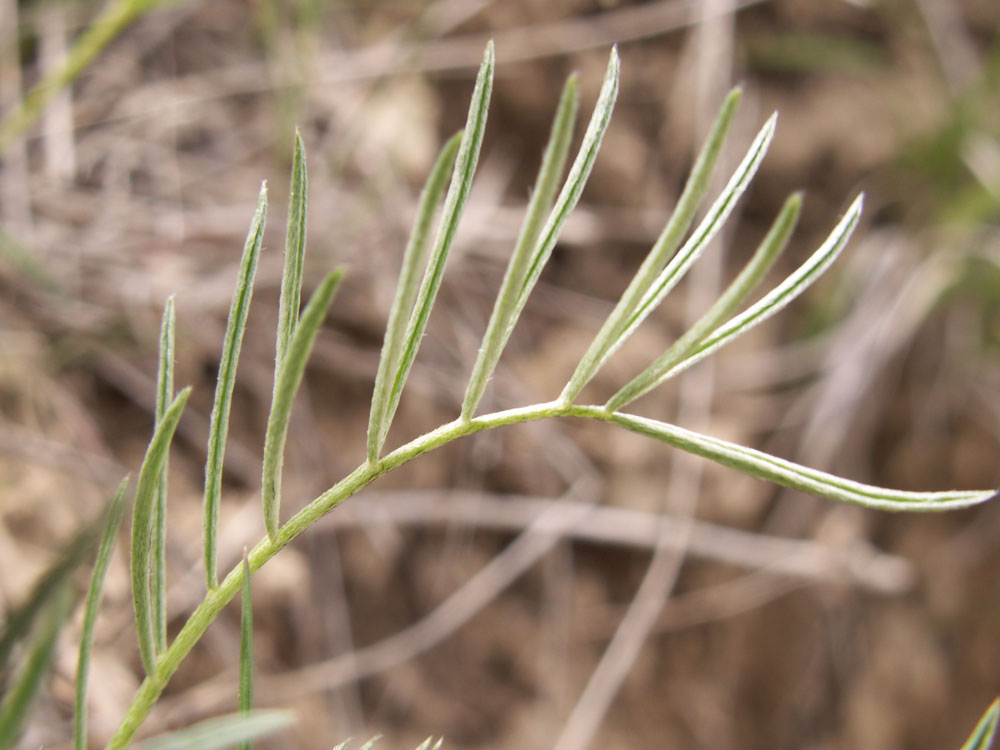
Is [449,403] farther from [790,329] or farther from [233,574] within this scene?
[233,574]

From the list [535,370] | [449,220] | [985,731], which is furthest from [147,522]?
[535,370]

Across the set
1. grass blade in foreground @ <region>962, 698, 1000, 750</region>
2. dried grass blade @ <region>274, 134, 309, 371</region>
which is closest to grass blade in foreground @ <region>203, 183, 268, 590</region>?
dried grass blade @ <region>274, 134, 309, 371</region>

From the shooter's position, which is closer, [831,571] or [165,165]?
[165,165]

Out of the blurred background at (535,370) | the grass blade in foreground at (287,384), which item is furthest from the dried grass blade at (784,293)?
the blurred background at (535,370)

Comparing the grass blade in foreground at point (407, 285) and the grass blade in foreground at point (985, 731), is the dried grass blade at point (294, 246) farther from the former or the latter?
the grass blade in foreground at point (985, 731)

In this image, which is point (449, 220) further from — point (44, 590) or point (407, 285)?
point (44, 590)

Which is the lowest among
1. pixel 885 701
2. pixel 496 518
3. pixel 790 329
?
pixel 885 701

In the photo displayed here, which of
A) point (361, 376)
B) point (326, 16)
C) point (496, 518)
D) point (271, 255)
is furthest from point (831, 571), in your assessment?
point (326, 16)
